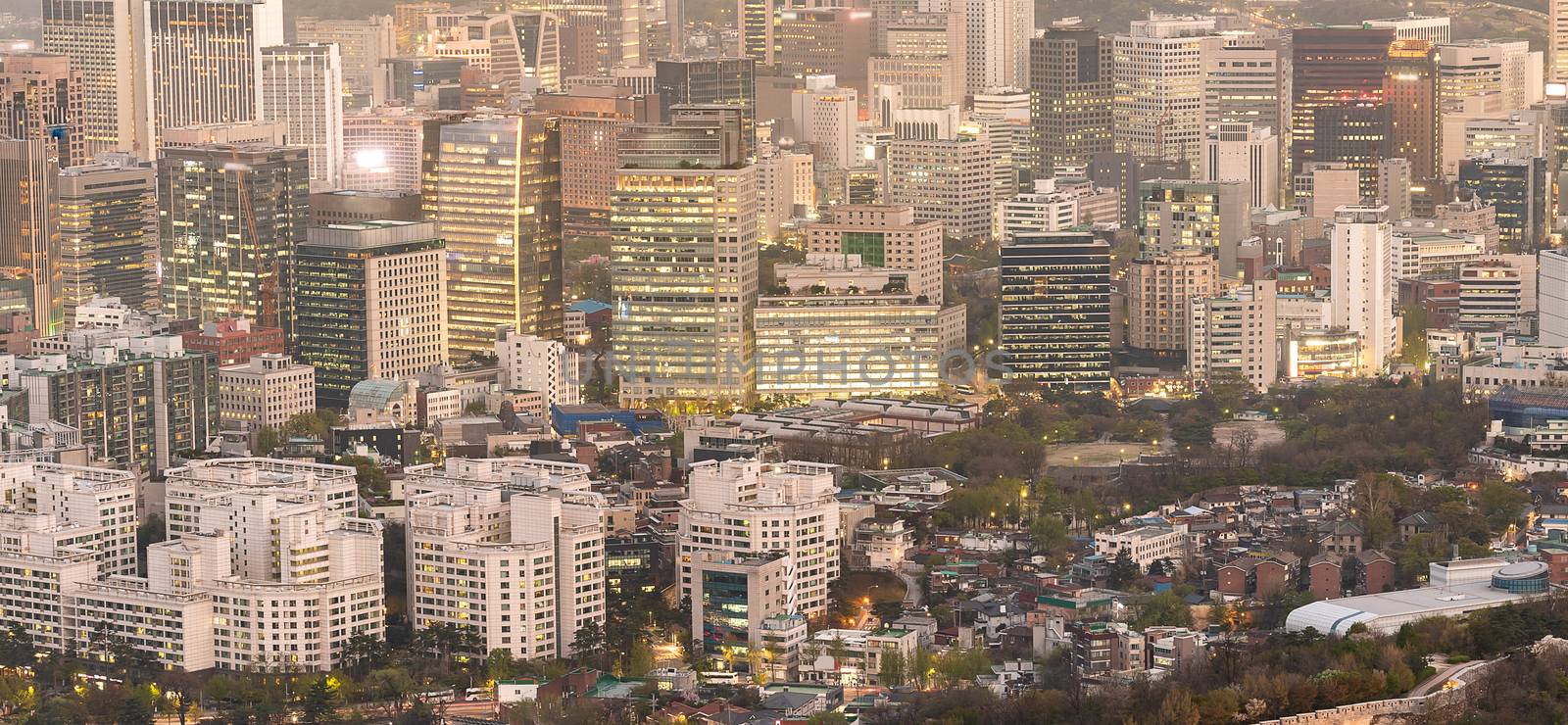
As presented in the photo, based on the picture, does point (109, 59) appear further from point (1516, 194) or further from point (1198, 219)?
point (1516, 194)

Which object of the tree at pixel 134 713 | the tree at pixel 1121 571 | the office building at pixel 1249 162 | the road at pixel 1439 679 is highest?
the office building at pixel 1249 162

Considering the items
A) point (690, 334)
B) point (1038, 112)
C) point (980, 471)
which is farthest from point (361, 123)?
point (980, 471)

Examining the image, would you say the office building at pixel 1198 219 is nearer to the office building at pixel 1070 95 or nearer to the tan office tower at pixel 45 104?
the office building at pixel 1070 95

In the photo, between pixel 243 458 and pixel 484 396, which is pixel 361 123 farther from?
pixel 243 458

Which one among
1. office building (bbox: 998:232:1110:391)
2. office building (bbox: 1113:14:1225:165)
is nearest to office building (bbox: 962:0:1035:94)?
office building (bbox: 1113:14:1225:165)

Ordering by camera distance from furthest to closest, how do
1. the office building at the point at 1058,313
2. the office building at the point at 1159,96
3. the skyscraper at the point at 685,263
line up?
the office building at the point at 1159,96, the office building at the point at 1058,313, the skyscraper at the point at 685,263

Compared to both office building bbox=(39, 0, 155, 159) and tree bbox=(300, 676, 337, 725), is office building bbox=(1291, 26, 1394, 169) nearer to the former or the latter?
office building bbox=(39, 0, 155, 159)

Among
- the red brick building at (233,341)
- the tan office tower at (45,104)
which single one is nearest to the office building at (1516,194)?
the red brick building at (233,341)
